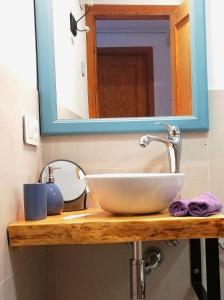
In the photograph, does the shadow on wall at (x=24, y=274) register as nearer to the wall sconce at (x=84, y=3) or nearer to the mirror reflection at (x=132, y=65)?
the mirror reflection at (x=132, y=65)

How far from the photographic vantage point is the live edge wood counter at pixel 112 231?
3.00 feet

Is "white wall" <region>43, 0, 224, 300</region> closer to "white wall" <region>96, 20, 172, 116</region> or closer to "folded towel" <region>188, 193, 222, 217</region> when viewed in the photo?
"white wall" <region>96, 20, 172, 116</region>

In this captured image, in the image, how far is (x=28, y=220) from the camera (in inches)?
38.1

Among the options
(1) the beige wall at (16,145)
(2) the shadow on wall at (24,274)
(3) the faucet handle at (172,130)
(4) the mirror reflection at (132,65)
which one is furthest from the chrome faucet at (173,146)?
(2) the shadow on wall at (24,274)

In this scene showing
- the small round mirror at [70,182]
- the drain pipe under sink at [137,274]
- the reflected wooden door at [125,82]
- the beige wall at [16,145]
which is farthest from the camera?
the reflected wooden door at [125,82]

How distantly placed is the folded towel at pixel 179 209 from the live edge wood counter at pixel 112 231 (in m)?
0.04

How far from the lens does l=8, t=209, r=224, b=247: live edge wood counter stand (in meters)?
0.91

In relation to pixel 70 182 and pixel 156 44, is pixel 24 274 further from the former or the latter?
pixel 156 44

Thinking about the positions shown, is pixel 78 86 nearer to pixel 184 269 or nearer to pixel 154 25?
pixel 154 25

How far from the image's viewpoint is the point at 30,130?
1146 millimetres

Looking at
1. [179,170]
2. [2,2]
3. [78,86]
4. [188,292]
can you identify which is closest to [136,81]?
[78,86]

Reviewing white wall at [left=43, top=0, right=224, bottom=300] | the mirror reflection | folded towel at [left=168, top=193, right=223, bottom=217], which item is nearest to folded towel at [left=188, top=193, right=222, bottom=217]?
folded towel at [left=168, top=193, right=223, bottom=217]

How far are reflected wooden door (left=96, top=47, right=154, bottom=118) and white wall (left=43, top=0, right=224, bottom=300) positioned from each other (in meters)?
0.11

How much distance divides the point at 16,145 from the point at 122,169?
46 cm
